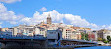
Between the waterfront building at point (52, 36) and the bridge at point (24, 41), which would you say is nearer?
the bridge at point (24, 41)

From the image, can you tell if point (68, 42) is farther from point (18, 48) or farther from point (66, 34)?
point (66, 34)

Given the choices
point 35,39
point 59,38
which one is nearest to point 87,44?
point 59,38

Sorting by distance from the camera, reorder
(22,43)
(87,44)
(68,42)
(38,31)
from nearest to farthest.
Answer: (22,43), (68,42), (87,44), (38,31)

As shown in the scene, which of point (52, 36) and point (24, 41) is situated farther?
point (52, 36)

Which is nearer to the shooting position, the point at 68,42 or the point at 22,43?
the point at 22,43

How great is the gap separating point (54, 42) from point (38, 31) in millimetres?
90521

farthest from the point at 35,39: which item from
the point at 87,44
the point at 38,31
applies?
the point at 38,31

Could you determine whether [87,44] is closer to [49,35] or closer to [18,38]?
[49,35]

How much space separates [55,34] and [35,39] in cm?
865

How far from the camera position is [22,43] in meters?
96.1

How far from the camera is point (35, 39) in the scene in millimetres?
87938

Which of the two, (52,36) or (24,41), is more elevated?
(52,36)

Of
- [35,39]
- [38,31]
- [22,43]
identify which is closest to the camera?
[35,39]

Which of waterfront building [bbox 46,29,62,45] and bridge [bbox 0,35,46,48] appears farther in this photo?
waterfront building [bbox 46,29,62,45]
